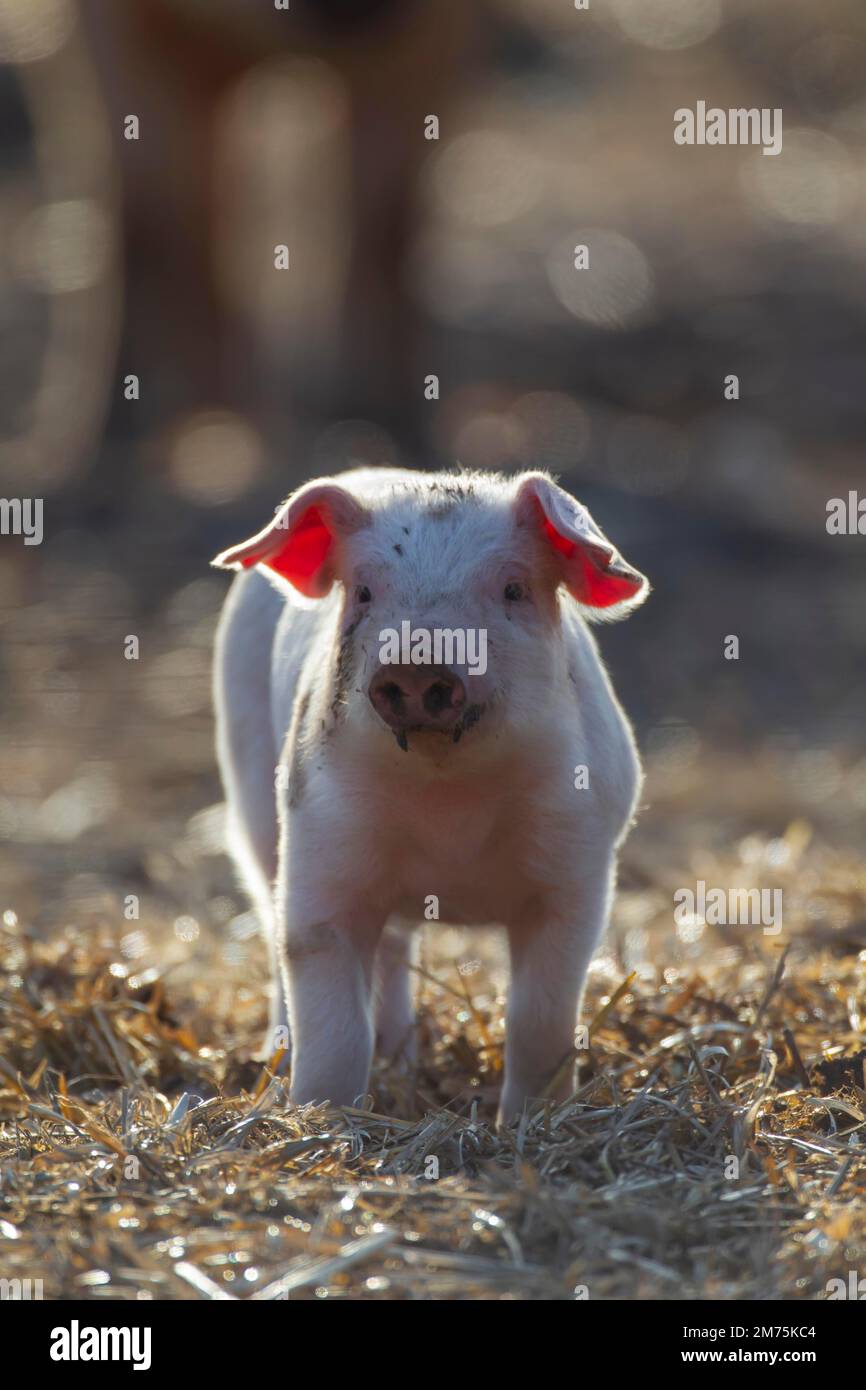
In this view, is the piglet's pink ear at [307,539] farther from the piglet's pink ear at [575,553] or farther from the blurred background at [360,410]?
the blurred background at [360,410]

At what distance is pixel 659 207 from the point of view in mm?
19312

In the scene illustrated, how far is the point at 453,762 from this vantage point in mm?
4238

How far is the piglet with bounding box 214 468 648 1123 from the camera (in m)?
4.29

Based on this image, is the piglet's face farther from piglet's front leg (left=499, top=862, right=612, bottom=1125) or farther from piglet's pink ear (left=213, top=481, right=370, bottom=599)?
piglet's front leg (left=499, top=862, right=612, bottom=1125)

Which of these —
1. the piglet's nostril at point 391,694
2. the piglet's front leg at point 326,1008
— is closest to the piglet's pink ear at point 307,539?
the piglet's nostril at point 391,694

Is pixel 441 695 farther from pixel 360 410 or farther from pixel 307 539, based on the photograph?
pixel 360 410

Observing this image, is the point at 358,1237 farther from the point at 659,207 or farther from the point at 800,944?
the point at 659,207

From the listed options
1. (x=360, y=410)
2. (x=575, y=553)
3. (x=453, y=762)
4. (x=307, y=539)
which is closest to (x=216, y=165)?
(x=360, y=410)

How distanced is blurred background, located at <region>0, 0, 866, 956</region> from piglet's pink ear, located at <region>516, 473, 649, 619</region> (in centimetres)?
248

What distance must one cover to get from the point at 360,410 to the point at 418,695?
1009cm

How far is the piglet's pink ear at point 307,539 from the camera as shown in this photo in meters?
4.59

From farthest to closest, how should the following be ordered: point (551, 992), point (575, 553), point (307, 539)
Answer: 1. point (307, 539)
2. point (551, 992)
3. point (575, 553)

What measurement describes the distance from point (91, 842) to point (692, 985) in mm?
3746
